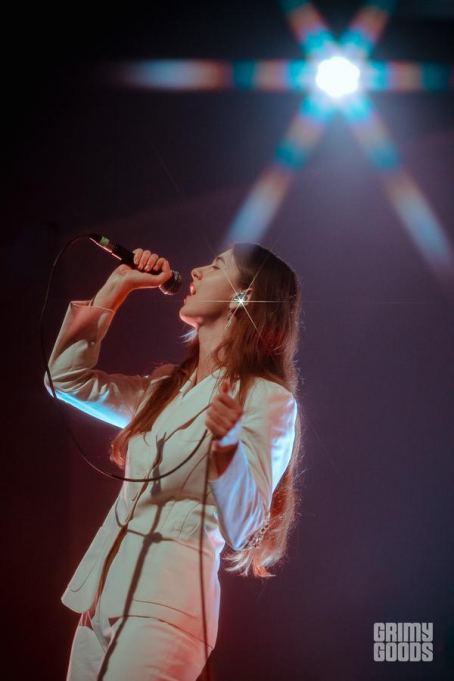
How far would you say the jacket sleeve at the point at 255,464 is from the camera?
101 cm

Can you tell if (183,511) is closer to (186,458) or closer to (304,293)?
(186,458)

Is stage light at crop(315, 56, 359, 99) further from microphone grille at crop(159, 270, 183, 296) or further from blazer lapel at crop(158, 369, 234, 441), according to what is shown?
blazer lapel at crop(158, 369, 234, 441)

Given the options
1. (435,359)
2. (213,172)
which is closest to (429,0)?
(213,172)

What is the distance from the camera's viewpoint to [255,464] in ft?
3.67

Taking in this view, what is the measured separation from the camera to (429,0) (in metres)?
2.06

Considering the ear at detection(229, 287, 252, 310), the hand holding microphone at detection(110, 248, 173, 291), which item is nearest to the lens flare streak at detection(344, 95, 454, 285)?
the ear at detection(229, 287, 252, 310)

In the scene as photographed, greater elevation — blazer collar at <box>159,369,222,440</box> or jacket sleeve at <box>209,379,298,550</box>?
blazer collar at <box>159,369,222,440</box>

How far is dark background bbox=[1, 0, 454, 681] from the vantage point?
72.2 inches

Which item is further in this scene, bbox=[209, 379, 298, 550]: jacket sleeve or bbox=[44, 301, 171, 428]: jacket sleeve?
bbox=[44, 301, 171, 428]: jacket sleeve

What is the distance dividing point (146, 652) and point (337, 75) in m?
1.82
